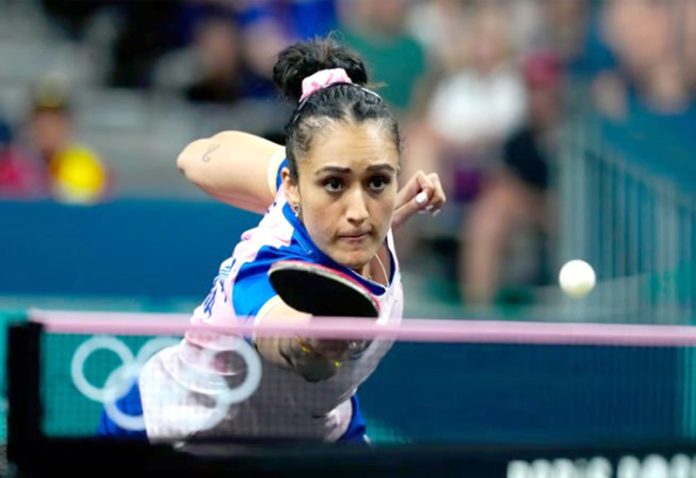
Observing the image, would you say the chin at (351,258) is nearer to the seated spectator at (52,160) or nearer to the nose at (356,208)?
the nose at (356,208)

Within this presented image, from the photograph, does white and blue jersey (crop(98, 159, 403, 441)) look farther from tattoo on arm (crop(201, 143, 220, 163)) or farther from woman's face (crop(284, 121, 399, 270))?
tattoo on arm (crop(201, 143, 220, 163))

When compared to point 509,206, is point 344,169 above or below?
below

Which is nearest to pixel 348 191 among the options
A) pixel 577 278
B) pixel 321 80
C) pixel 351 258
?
pixel 351 258

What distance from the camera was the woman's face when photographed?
3.62m

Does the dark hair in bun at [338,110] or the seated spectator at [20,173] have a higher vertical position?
the seated spectator at [20,173]

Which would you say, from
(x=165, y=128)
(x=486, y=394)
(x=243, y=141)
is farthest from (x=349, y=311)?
(x=165, y=128)

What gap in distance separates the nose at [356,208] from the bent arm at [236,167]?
0.67 meters

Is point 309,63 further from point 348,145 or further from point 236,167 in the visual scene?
point 348,145

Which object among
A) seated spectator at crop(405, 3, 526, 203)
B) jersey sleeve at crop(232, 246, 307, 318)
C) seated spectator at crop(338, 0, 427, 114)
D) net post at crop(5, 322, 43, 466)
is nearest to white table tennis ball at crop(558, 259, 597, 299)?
jersey sleeve at crop(232, 246, 307, 318)

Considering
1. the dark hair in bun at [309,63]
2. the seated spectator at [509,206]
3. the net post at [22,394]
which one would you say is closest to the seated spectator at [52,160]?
the seated spectator at [509,206]

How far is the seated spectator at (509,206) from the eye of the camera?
9969 mm

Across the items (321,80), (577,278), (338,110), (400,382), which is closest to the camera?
(400,382)

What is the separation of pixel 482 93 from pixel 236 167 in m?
6.11

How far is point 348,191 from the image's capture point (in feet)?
11.9
